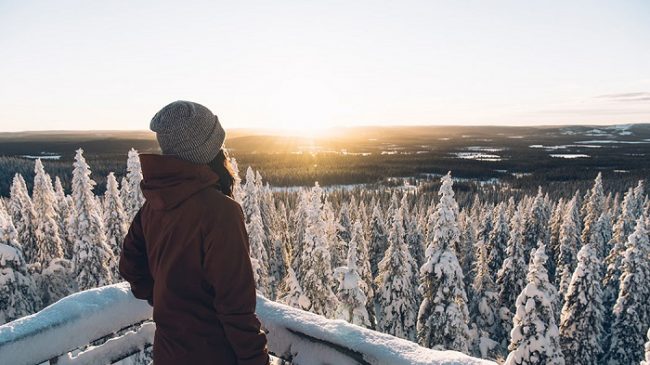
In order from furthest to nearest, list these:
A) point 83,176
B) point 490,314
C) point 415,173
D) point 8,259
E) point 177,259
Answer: point 415,173, point 490,314, point 83,176, point 8,259, point 177,259

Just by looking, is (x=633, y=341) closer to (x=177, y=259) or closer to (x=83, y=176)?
(x=177, y=259)

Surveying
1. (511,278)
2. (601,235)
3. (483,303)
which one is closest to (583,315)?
(511,278)

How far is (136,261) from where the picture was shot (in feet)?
9.53

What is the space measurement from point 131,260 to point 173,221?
0.82 m

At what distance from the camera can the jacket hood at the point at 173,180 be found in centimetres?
231

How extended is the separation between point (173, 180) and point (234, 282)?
2.25 ft

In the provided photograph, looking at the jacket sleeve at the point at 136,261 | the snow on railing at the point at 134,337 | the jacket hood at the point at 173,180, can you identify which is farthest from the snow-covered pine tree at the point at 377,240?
the jacket hood at the point at 173,180

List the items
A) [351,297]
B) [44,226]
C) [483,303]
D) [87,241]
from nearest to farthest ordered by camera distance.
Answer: [351,297]
[87,241]
[44,226]
[483,303]

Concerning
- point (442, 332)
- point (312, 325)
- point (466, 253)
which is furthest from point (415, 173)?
point (312, 325)

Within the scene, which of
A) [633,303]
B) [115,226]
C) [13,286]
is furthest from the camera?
[115,226]

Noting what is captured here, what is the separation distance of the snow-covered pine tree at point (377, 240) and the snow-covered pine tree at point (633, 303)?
20596mm

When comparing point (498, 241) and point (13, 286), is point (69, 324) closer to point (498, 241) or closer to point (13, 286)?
point (13, 286)

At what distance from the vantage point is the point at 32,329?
3020 millimetres

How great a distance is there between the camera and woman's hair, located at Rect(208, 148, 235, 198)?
256 centimetres
